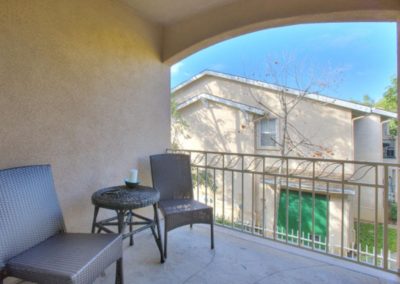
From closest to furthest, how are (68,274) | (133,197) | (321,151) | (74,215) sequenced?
(68,274) → (133,197) → (74,215) → (321,151)

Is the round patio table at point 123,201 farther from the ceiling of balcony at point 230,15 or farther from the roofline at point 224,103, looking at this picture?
the roofline at point 224,103

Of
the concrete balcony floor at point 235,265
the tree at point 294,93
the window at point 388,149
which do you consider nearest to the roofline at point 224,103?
the tree at point 294,93

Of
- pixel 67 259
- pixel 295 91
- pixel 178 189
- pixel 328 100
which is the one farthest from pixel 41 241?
pixel 328 100

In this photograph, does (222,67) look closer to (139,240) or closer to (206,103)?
(206,103)

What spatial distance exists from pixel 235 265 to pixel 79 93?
2.03 m

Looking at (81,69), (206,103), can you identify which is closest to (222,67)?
(206,103)

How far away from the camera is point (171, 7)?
2.56 meters

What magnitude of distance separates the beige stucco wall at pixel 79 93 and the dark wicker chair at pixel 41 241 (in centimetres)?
31

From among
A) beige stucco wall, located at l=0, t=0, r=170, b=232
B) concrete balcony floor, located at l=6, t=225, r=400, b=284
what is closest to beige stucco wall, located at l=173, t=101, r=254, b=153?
beige stucco wall, located at l=0, t=0, r=170, b=232

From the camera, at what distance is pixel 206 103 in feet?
22.9

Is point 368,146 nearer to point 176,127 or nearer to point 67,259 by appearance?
point 176,127

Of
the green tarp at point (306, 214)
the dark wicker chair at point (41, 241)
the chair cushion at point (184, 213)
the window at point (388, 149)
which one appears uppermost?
the window at point (388, 149)

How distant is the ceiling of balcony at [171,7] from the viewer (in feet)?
8.04

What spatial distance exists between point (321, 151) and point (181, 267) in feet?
16.2
